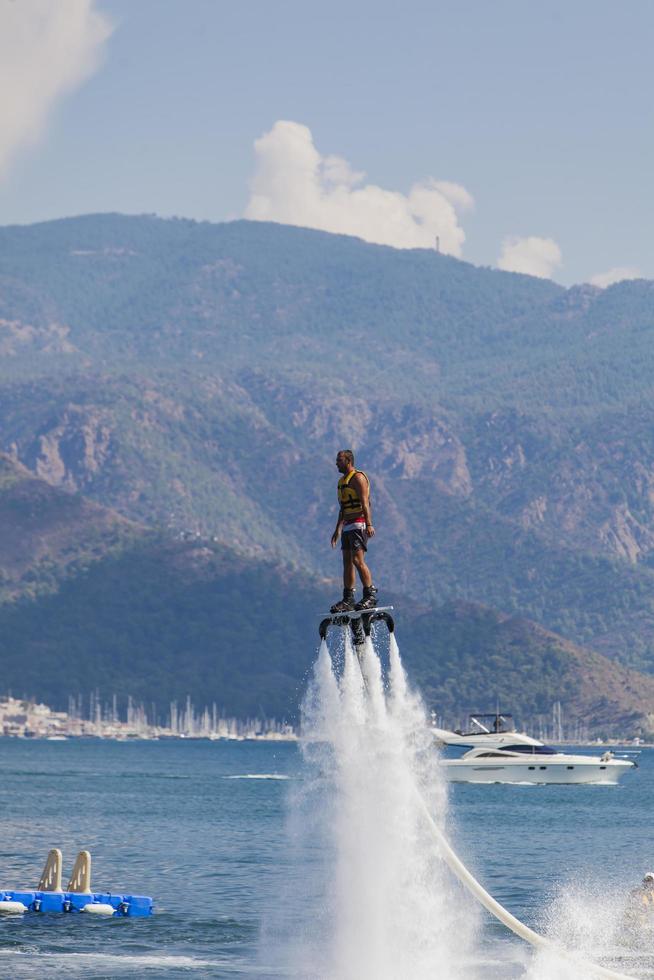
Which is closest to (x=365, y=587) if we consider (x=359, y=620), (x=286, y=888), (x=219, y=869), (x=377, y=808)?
(x=359, y=620)

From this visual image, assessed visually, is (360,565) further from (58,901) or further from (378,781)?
(58,901)

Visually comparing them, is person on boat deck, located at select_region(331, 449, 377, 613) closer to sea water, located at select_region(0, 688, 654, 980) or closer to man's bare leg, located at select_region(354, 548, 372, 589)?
man's bare leg, located at select_region(354, 548, 372, 589)

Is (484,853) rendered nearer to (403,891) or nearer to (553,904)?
(553,904)

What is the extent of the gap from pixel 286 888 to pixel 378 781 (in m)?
49.6

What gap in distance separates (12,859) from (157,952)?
3875 cm

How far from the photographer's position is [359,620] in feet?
141

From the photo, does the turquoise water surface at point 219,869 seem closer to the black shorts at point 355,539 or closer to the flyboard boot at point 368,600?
the flyboard boot at point 368,600

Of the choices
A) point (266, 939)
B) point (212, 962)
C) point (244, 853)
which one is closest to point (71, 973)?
point (212, 962)

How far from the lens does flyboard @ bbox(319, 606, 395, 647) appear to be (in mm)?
42438

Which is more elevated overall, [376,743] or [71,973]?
[376,743]

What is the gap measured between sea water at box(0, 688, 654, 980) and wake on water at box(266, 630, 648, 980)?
3.2 inches

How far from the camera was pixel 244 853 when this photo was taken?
118375 millimetres

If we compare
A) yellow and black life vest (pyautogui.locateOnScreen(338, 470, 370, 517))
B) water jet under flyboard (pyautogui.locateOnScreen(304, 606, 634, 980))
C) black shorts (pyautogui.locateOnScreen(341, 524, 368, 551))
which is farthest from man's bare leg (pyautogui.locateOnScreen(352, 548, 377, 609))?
yellow and black life vest (pyautogui.locateOnScreen(338, 470, 370, 517))

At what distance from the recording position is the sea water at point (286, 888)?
1965 inches
